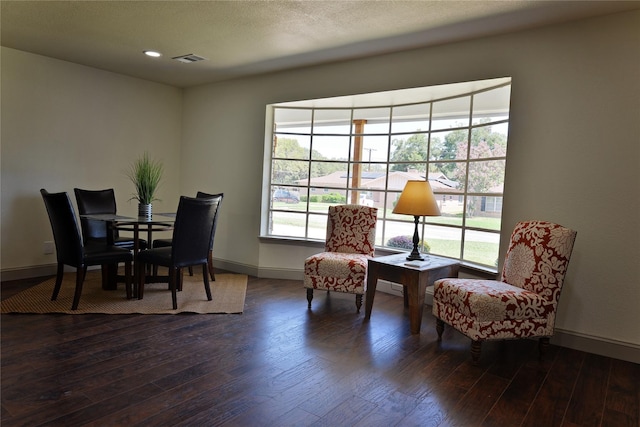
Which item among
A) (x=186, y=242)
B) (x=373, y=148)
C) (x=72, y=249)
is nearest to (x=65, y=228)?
(x=72, y=249)

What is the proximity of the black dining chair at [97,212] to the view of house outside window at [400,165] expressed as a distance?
5.24ft

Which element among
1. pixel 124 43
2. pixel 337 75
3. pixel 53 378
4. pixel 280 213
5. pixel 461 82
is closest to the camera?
pixel 53 378

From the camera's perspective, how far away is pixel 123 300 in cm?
363

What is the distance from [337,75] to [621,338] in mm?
3304

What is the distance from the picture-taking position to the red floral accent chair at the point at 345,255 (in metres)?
3.58

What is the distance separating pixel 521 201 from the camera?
3.21 metres

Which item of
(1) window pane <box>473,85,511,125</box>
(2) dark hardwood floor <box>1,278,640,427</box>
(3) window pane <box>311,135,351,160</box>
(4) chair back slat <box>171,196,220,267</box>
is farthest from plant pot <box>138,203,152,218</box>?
(1) window pane <box>473,85,511,125</box>

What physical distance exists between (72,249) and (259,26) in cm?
237

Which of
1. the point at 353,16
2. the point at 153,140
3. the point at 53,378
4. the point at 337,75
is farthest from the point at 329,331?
the point at 153,140

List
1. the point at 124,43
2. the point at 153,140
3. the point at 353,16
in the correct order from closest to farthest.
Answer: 1. the point at 353,16
2. the point at 124,43
3. the point at 153,140

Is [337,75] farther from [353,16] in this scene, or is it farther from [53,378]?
[53,378]

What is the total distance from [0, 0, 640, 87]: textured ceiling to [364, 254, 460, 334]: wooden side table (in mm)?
1864

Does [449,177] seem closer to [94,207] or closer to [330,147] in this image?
[330,147]

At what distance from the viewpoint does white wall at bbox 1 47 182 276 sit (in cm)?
421
